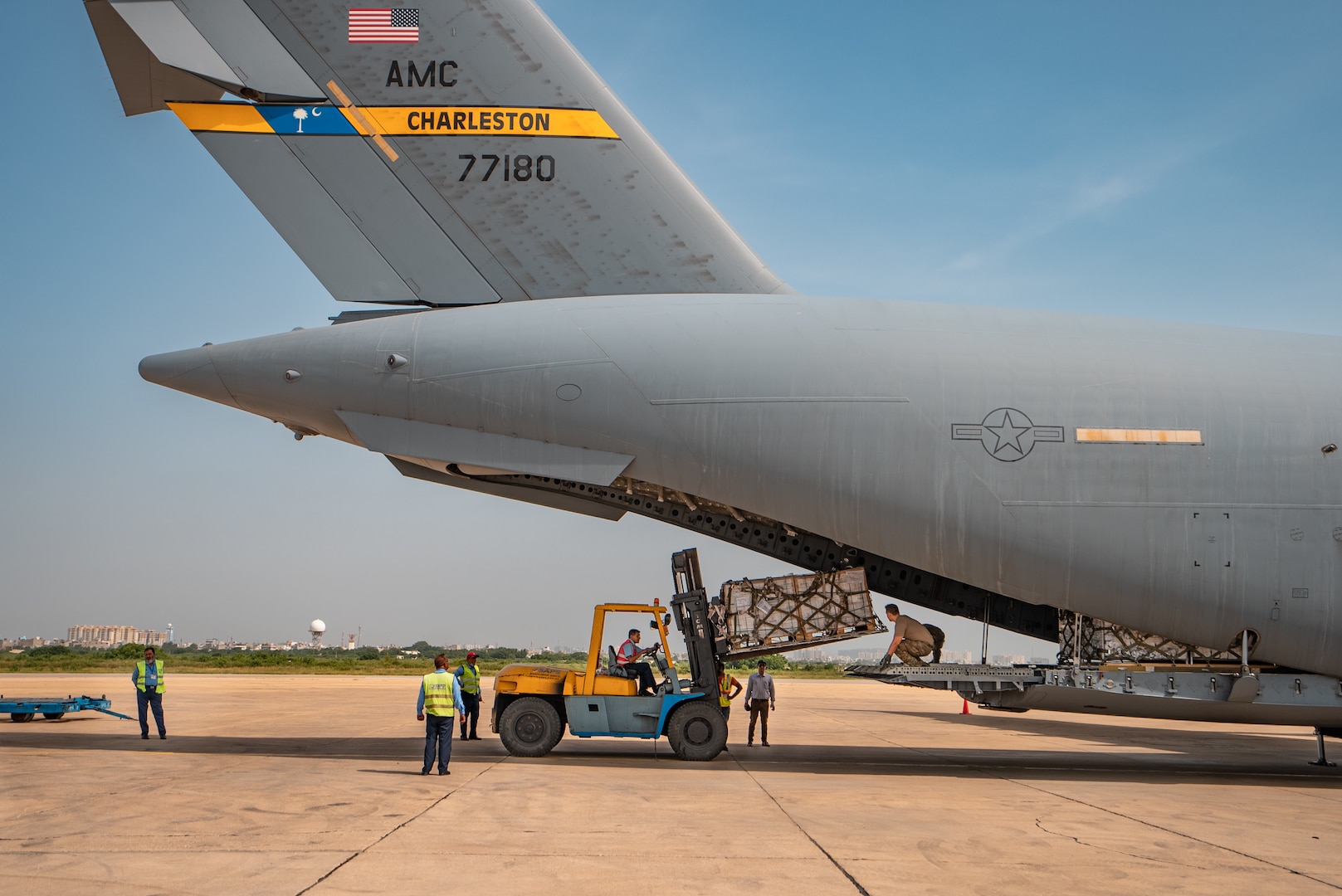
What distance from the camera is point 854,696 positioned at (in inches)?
1278

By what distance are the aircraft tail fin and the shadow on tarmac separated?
531 cm

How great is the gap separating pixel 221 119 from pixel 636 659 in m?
7.68

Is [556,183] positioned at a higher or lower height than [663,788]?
higher

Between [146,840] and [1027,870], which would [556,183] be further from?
[1027,870]

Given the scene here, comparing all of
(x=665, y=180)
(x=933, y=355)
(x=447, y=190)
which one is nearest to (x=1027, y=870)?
(x=933, y=355)

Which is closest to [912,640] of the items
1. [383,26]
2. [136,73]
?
[383,26]

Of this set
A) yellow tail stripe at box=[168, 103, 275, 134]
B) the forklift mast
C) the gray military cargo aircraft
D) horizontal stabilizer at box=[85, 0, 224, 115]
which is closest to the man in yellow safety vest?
the forklift mast

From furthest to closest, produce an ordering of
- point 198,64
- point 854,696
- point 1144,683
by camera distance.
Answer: point 854,696 < point 198,64 < point 1144,683

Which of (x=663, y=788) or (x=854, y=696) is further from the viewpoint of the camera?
(x=854, y=696)

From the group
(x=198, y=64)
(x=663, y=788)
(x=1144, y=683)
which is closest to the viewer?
(x=663, y=788)

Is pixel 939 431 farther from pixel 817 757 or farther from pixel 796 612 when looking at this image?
pixel 817 757

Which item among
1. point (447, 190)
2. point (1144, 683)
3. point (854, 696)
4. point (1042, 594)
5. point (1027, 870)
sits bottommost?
point (854, 696)

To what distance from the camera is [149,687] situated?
12602 mm

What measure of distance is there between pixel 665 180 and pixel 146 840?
26.7ft
